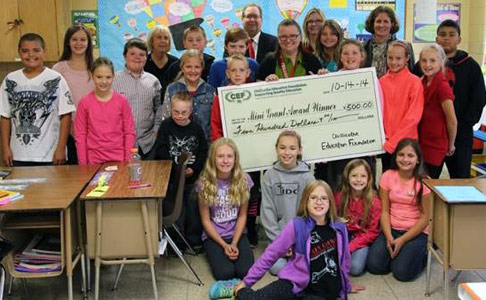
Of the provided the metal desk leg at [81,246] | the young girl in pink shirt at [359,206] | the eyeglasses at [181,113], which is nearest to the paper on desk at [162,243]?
the metal desk leg at [81,246]

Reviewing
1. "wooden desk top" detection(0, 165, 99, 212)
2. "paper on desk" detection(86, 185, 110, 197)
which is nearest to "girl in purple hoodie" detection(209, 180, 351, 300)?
"paper on desk" detection(86, 185, 110, 197)

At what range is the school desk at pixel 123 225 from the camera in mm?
3084

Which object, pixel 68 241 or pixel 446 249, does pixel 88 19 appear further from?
pixel 446 249

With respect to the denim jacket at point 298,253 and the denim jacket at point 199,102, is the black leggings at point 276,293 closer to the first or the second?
the denim jacket at point 298,253

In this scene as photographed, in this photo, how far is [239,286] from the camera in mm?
3037

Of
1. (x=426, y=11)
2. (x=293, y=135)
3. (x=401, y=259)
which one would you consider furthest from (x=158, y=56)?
(x=426, y=11)

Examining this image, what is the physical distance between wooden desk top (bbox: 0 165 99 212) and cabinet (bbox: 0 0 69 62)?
2.55 meters

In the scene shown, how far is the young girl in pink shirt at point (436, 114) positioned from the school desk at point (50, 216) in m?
2.34

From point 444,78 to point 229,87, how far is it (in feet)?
4.96

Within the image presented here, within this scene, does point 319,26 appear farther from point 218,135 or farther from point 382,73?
point 218,135

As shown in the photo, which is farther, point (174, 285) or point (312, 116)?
point (312, 116)

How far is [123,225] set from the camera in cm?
313

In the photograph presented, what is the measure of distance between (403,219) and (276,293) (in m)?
1.13

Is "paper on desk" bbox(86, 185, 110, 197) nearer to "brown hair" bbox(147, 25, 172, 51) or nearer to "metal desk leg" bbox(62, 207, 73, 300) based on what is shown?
"metal desk leg" bbox(62, 207, 73, 300)
